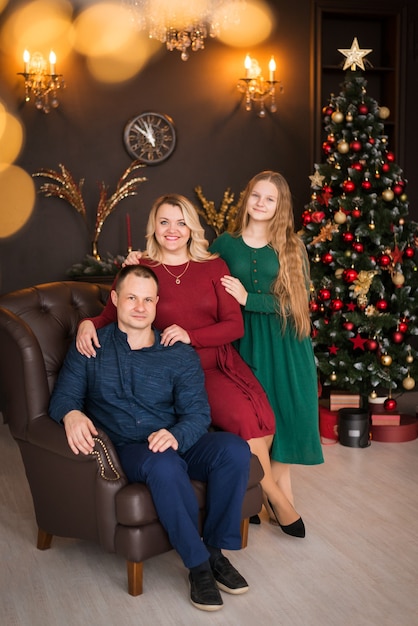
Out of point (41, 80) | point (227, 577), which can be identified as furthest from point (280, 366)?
point (41, 80)

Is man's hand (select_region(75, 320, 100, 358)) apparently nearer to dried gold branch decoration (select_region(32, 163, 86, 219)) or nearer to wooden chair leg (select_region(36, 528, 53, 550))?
wooden chair leg (select_region(36, 528, 53, 550))

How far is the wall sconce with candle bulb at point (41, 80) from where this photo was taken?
5.63 m

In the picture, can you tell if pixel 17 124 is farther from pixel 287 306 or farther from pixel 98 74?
pixel 287 306

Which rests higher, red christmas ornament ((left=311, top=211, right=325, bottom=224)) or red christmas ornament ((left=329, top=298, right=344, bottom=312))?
red christmas ornament ((left=311, top=211, right=325, bottom=224))

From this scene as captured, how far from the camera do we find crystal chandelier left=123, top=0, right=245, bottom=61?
19.2 ft

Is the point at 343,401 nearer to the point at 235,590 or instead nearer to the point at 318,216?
the point at 318,216

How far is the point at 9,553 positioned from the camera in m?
3.17

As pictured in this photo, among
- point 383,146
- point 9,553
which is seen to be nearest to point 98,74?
point 383,146

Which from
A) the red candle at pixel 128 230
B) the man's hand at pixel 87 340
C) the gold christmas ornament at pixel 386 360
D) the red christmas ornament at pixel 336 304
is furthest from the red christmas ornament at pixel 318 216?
the man's hand at pixel 87 340

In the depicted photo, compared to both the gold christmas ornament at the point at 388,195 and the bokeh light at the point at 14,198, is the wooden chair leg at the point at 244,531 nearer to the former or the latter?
the gold christmas ornament at the point at 388,195

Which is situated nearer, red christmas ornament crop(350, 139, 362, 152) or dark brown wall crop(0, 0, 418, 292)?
red christmas ornament crop(350, 139, 362, 152)

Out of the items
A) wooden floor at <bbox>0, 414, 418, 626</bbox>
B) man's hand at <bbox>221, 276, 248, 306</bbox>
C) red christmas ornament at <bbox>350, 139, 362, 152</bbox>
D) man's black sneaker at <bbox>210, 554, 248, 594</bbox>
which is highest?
red christmas ornament at <bbox>350, 139, 362, 152</bbox>

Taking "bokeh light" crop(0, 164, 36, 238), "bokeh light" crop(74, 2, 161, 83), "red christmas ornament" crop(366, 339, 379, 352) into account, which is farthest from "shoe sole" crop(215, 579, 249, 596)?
"bokeh light" crop(74, 2, 161, 83)

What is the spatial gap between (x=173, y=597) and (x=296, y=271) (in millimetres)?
1434
